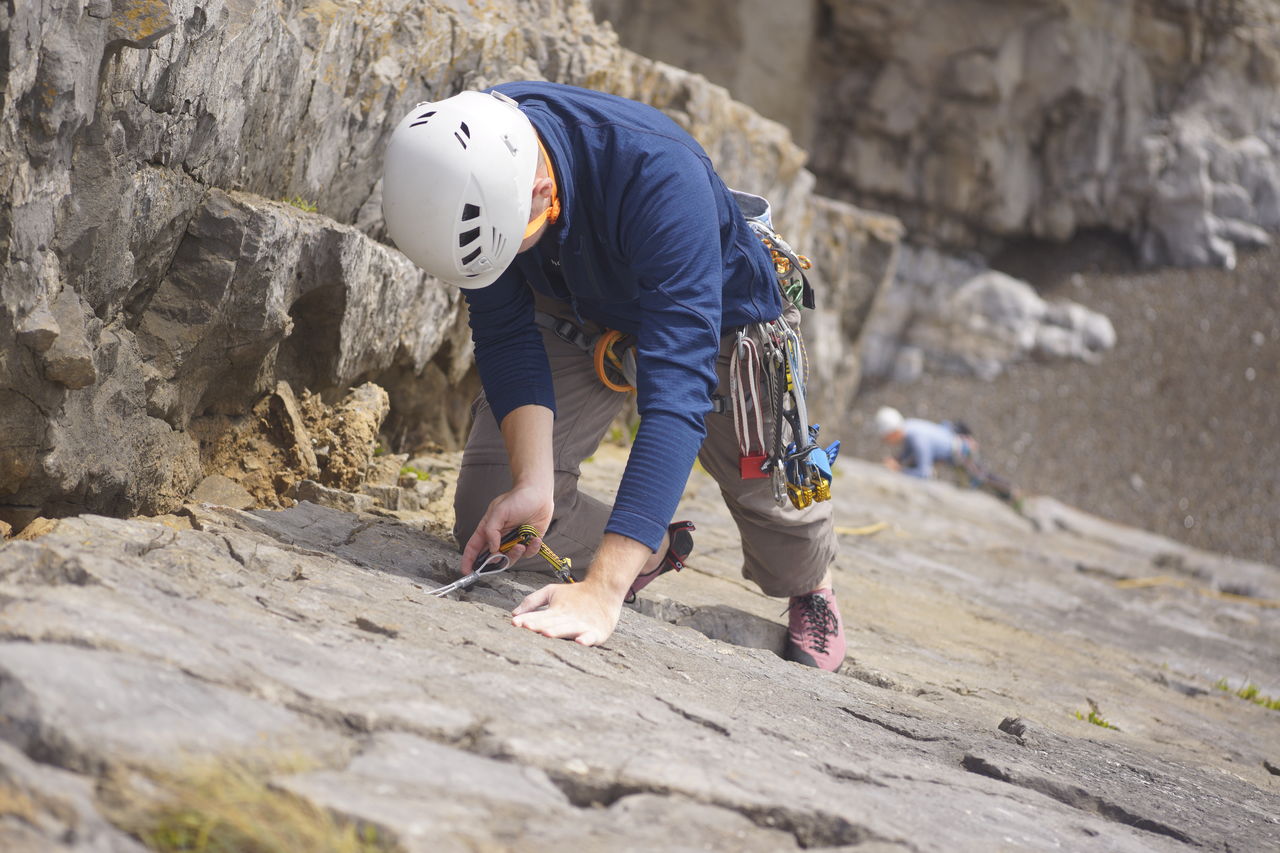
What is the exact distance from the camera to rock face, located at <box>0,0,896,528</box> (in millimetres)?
2504

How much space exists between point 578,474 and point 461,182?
1196 millimetres

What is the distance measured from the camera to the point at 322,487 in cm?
354

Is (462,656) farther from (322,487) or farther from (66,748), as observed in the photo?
(322,487)

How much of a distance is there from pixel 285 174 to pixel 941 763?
2831 mm

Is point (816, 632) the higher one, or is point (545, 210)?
point (545, 210)

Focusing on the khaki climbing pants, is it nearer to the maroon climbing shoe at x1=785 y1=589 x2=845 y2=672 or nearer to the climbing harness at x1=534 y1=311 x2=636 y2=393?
the climbing harness at x1=534 y1=311 x2=636 y2=393

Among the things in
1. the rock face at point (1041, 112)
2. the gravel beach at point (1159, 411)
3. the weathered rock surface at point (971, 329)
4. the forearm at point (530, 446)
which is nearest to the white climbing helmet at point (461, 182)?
the forearm at point (530, 446)

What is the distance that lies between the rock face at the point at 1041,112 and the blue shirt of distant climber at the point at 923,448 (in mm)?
6930

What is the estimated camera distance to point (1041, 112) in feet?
59.3

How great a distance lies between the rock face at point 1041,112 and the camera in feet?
56.2

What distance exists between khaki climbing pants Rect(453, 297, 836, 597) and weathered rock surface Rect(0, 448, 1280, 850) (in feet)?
0.69

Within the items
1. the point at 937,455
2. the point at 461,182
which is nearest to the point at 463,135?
the point at 461,182

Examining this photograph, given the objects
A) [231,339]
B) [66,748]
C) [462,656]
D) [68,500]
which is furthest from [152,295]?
[66,748]

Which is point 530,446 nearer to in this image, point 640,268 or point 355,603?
point 640,268
